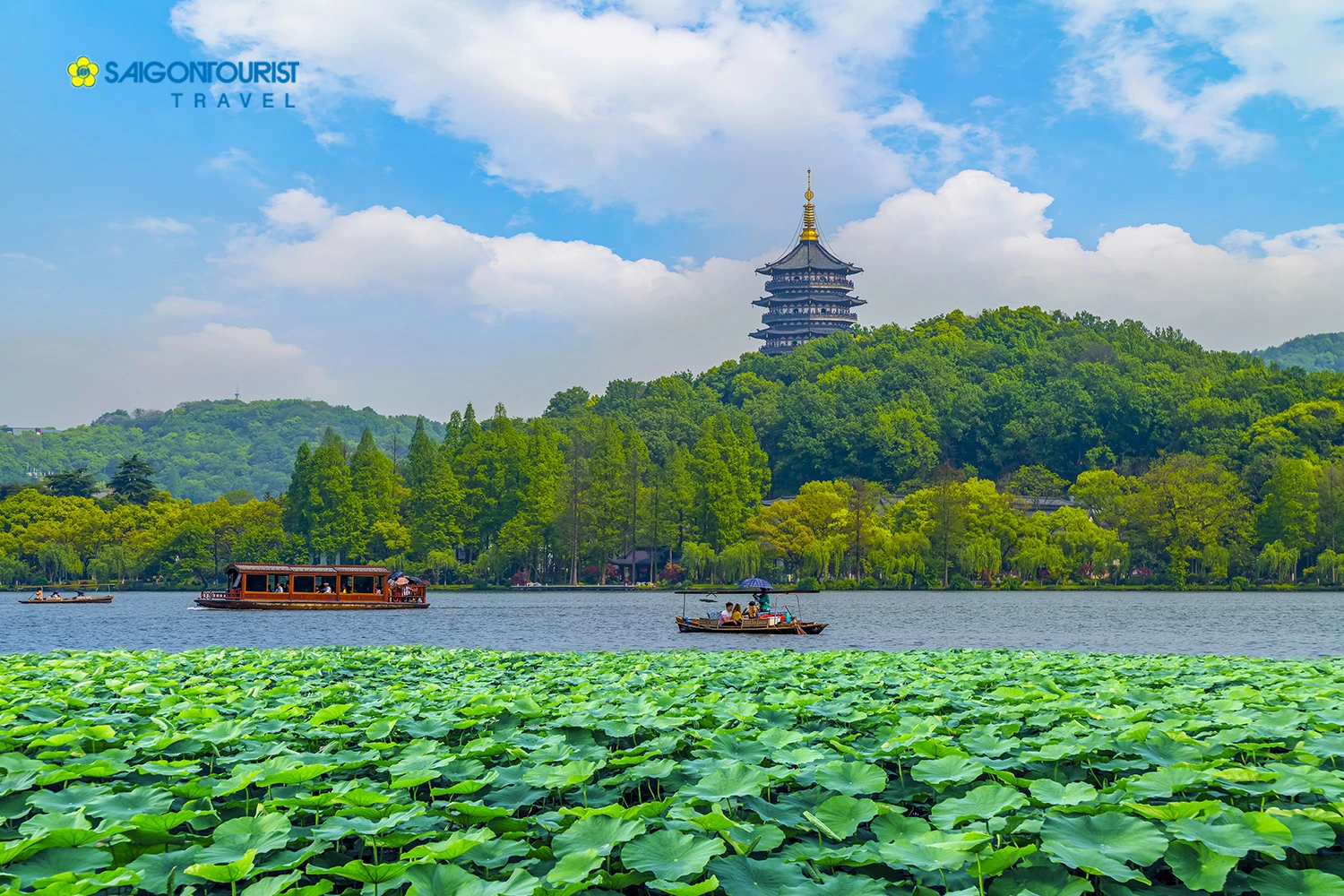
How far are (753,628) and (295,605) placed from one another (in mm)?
21538

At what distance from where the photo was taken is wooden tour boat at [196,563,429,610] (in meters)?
41.7

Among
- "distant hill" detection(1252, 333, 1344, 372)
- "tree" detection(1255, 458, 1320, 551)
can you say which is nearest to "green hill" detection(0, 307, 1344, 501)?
"tree" detection(1255, 458, 1320, 551)

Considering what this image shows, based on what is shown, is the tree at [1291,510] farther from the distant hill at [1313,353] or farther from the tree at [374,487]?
the distant hill at [1313,353]

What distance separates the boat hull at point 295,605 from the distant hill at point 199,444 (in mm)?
69404

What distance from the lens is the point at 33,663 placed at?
399 inches

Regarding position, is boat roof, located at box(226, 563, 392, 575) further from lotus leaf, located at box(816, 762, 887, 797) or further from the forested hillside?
lotus leaf, located at box(816, 762, 887, 797)

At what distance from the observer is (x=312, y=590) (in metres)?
42.6

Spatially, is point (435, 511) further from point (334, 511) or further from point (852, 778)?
point (852, 778)

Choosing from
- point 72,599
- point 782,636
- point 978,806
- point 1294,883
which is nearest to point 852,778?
point 978,806

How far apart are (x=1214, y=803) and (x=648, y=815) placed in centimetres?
175

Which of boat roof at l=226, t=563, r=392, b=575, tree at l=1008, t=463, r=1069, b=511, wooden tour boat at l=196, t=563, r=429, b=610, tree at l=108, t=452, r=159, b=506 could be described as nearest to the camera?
wooden tour boat at l=196, t=563, r=429, b=610

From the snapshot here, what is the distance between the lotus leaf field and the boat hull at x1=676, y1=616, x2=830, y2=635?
19.6 m

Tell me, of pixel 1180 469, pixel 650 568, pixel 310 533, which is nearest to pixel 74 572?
pixel 310 533

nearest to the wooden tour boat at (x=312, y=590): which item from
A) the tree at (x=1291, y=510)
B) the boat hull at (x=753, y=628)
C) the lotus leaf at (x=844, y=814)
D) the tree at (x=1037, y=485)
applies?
the boat hull at (x=753, y=628)
